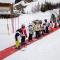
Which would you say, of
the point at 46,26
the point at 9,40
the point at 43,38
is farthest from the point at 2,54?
the point at 46,26

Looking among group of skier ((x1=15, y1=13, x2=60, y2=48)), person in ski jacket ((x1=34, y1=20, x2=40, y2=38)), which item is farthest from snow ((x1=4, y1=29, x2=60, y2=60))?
person in ski jacket ((x1=34, y1=20, x2=40, y2=38))

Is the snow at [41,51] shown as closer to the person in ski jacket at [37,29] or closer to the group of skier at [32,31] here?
the group of skier at [32,31]

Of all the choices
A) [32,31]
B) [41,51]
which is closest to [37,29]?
[32,31]

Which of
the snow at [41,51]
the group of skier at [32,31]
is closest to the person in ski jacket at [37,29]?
the group of skier at [32,31]

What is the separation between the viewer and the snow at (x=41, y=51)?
11.8m

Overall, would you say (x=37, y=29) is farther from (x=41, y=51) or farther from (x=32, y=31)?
(x=41, y=51)

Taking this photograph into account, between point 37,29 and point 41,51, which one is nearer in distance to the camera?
point 41,51

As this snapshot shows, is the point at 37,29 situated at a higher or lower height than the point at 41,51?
higher

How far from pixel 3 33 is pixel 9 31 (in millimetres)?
663

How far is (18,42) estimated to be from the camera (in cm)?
1291

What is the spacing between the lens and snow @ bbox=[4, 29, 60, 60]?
11.8 meters

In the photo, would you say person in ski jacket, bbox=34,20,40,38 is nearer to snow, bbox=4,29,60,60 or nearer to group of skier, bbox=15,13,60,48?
group of skier, bbox=15,13,60,48

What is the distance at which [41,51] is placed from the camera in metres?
13.0

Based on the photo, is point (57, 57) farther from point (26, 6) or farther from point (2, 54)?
point (26, 6)
